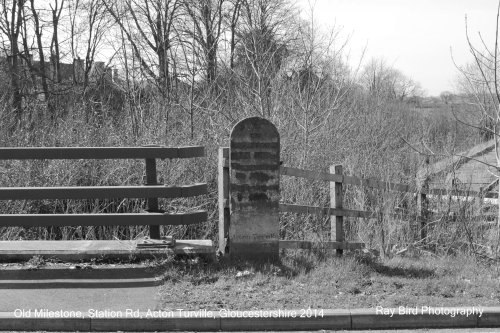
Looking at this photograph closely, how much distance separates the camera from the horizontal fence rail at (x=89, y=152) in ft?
22.7

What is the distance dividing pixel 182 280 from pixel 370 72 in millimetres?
23517

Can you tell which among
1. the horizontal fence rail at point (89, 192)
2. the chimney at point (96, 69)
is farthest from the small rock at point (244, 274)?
the chimney at point (96, 69)

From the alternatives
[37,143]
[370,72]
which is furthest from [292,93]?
[370,72]

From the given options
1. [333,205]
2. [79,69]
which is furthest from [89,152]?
[79,69]

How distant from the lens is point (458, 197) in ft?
29.6

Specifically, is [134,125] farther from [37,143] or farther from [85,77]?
[85,77]

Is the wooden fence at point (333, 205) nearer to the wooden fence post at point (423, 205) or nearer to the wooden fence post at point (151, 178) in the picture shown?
the wooden fence post at point (423, 205)

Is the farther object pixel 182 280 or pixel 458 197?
pixel 458 197

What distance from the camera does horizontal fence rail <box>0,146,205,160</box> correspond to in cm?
691

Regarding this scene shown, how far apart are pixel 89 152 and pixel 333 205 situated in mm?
3161

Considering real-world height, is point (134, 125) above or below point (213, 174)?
above

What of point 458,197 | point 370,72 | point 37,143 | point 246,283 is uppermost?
point 370,72

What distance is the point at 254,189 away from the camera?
706cm

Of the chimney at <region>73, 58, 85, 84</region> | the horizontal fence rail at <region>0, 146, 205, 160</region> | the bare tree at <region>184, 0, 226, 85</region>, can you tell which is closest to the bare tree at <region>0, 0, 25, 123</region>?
the chimney at <region>73, 58, 85, 84</region>
